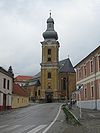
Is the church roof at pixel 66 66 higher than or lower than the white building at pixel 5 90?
higher

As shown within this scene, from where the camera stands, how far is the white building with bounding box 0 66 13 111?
51.7 m

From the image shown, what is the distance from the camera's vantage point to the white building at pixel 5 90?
5172cm

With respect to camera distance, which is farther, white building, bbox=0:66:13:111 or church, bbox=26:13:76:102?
church, bbox=26:13:76:102

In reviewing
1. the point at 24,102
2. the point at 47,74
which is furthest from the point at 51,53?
the point at 24,102

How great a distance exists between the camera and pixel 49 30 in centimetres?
11725

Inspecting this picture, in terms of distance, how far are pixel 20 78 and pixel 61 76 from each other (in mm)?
67090

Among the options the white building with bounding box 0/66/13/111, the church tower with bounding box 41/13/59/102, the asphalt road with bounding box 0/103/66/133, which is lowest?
the asphalt road with bounding box 0/103/66/133

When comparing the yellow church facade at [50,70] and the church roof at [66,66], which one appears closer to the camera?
the yellow church facade at [50,70]

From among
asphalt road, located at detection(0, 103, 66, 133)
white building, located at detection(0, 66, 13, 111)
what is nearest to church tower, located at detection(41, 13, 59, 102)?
white building, located at detection(0, 66, 13, 111)

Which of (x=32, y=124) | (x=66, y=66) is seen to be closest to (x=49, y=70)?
(x=66, y=66)

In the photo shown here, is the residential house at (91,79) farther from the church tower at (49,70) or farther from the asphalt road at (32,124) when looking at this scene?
the church tower at (49,70)

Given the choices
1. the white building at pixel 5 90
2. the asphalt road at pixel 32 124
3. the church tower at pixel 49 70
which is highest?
the church tower at pixel 49 70

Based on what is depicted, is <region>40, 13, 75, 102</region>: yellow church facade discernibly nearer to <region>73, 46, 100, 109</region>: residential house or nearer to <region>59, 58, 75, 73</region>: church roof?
<region>59, 58, 75, 73</region>: church roof

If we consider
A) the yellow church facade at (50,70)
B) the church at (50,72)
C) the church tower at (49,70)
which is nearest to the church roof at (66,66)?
the church at (50,72)
